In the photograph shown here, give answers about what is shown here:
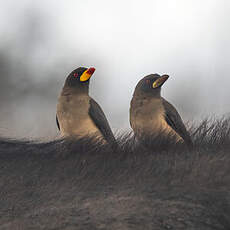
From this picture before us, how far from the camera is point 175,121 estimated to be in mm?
4609

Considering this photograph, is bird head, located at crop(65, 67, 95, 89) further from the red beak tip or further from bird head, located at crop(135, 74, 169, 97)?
bird head, located at crop(135, 74, 169, 97)

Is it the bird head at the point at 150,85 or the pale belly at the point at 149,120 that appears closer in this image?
the pale belly at the point at 149,120

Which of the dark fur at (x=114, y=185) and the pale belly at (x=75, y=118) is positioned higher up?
the pale belly at (x=75, y=118)

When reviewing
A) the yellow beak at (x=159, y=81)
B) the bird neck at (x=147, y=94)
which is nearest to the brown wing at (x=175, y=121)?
the bird neck at (x=147, y=94)

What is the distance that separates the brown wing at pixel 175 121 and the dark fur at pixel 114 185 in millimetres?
195

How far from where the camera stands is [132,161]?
11.1 ft

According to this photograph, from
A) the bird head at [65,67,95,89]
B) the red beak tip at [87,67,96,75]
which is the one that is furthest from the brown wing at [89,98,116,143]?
the red beak tip at [87,67,96,75]

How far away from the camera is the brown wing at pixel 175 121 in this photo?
4.16m

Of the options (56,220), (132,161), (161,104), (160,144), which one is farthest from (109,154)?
(161,104)

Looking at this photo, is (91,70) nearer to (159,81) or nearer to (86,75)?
(86,75)

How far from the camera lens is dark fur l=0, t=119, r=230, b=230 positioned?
8.43 ft

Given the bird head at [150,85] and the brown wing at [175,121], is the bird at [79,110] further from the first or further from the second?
the brown wing at [175,121]

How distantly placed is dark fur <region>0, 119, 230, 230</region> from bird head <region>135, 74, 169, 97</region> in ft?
2.84

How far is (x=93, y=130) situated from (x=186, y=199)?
190 centimetres
